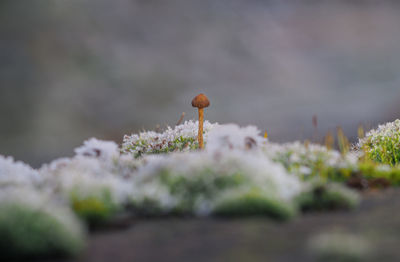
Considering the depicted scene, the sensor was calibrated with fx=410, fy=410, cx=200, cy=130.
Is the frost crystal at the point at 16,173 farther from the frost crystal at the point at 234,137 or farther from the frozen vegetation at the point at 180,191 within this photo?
the frost crystal at the point at 234,137

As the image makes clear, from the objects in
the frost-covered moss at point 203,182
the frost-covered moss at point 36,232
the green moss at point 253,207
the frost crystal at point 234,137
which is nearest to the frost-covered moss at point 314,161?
the frost crystal at point 234,137

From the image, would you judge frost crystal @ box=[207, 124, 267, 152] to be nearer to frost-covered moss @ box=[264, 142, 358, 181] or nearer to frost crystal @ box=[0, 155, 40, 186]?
frost-covered moss @ box=[264, 142, 358, 181]

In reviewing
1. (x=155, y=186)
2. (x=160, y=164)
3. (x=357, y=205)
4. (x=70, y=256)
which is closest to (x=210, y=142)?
(x=160, y=164)

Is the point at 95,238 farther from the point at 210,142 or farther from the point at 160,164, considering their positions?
the point at 210,142

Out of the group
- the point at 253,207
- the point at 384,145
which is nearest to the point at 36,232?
the point at 253,207

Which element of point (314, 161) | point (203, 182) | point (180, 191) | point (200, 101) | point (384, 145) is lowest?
point (180, 191)

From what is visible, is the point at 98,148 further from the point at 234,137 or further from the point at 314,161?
the point at 314,161
